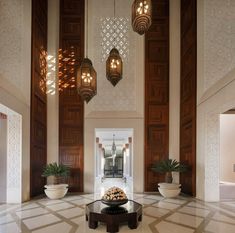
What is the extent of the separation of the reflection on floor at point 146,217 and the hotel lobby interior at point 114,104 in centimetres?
2

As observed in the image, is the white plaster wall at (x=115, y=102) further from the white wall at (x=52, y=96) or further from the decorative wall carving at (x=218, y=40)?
the decorative wall carving at (x=218, y=40)

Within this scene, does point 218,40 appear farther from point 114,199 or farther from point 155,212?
point 114,199

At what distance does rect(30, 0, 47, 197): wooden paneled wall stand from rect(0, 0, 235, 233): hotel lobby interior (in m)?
0.03

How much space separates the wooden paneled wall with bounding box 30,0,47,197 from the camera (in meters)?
7.64

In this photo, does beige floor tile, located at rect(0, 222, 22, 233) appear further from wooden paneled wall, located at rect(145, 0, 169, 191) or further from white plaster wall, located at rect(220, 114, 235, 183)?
white plaster wall, located at rect(220, 114, 235, 183)

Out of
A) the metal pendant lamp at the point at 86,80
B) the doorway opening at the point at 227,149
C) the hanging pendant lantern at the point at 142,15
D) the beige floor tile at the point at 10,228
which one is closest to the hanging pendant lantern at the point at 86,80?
the metal pendant lamp at the point at 86,80

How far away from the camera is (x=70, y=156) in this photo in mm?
8984

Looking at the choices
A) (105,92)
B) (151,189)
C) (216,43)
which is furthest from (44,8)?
(151,189)

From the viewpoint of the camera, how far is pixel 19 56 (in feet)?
23.8

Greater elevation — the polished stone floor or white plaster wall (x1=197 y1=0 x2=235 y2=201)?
white plaster wall (x1=197 y1=0 x2=235 y2=201)

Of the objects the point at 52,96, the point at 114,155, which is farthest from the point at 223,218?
the point at 114,155

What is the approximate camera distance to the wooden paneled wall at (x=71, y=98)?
8969mm

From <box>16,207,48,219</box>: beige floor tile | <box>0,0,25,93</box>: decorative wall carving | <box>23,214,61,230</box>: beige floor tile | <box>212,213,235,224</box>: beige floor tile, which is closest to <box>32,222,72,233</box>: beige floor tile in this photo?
<box>23,214,61,230</box>: beige floor tile

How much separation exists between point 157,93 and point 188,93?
120cm
